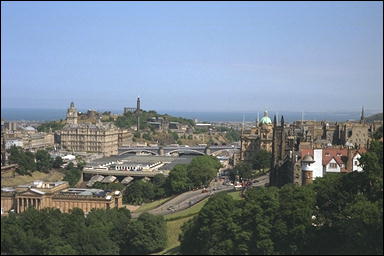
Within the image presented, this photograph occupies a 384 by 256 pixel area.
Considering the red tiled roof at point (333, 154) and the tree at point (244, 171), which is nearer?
the red tiled roof at point (333, 154)

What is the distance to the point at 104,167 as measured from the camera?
74.7m

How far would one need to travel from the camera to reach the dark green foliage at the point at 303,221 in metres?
26.3

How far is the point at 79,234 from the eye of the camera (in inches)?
1181

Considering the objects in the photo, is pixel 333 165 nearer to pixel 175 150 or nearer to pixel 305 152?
pixel 305 152

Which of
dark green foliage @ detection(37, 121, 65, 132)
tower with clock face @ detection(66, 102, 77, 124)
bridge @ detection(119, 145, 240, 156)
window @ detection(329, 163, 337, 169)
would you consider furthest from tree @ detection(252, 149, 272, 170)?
dark green foliage @ detection(37, 121, 65, 132)

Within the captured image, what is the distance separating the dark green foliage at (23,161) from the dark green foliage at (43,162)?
1.15 meters

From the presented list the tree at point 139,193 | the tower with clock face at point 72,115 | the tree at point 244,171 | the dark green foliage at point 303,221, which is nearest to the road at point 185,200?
the tree at point 244,171

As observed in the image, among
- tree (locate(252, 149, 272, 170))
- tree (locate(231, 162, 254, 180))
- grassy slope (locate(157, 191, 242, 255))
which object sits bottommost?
grassy slope (locate(157, 191, 242, 255))

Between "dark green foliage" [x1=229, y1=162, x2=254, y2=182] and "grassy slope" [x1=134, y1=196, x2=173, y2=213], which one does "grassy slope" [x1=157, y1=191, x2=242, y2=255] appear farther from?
"dark green foliage" [x1=229, y1=162, x2=254, y2=182]

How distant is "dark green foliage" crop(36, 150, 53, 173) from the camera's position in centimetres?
7038

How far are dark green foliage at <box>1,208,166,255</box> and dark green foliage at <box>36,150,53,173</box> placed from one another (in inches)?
1420

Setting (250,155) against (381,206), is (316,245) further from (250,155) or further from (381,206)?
(250,155)

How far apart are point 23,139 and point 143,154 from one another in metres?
20.6

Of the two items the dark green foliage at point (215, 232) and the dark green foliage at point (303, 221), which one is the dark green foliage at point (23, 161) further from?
the dark green foliage at point (303, 221)
